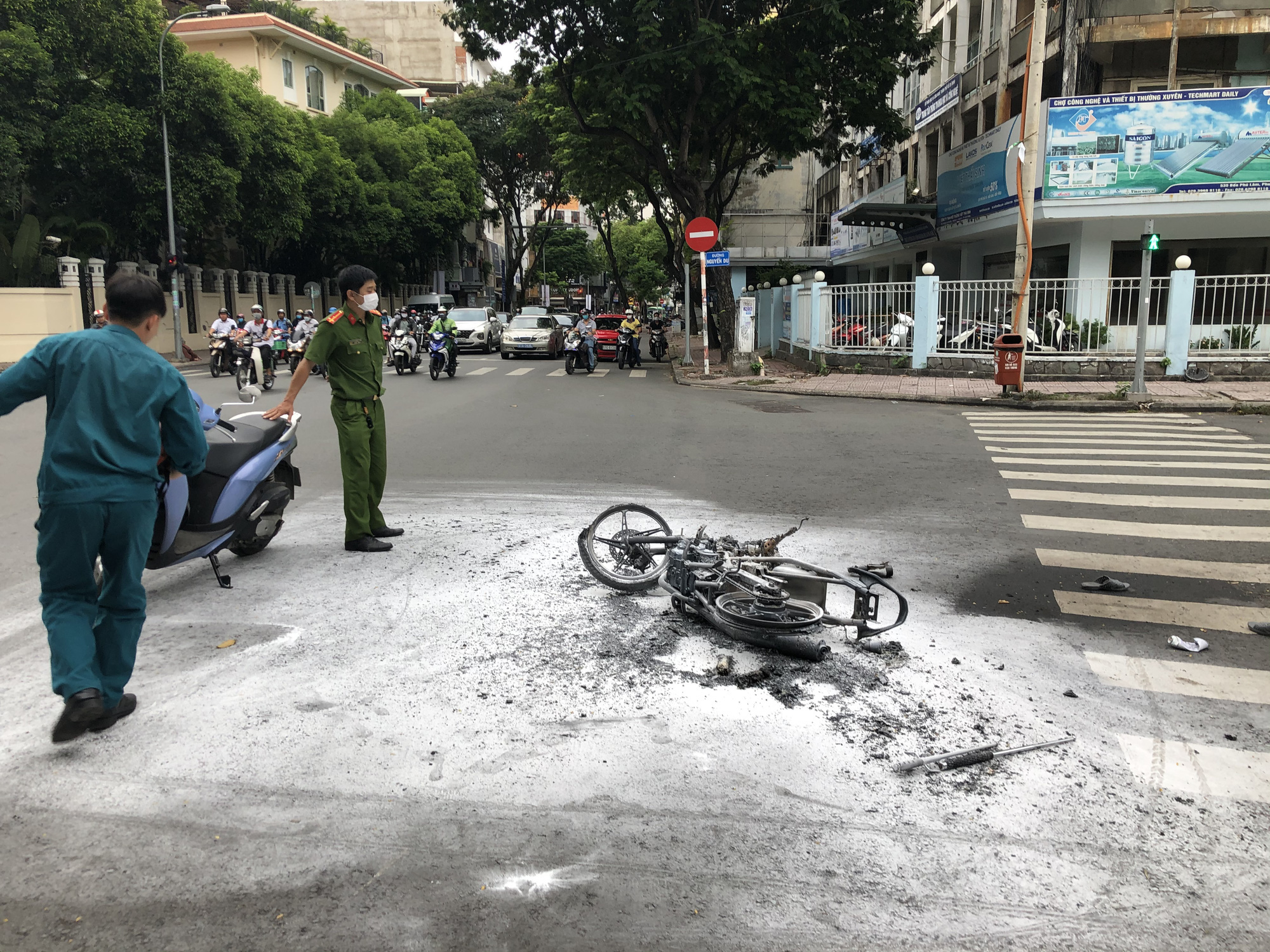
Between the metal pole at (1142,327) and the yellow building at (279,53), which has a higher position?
the yellow building at (279,53)

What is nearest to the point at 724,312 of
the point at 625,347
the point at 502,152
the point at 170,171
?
the point at 625,347

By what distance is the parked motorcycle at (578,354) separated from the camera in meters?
22.6

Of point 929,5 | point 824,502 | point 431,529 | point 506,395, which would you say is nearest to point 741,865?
point 431,529

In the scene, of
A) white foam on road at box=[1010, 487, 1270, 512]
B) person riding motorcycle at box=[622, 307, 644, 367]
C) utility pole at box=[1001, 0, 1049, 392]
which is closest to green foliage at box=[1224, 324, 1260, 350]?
utility pole at box=[1001, 0, 1049, 392]

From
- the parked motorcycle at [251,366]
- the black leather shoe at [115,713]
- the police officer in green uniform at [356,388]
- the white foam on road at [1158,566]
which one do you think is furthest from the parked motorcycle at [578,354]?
the black leather shoe at [115,713]

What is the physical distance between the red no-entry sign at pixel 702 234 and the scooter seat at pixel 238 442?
48.3 feet

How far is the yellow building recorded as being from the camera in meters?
40.3

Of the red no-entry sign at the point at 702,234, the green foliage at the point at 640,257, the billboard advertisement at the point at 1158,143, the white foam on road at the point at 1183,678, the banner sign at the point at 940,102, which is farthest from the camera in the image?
the green foliage at the point at 640,257

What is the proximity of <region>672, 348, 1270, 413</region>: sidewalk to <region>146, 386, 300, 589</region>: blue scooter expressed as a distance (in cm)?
1220

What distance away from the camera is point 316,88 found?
149 ft

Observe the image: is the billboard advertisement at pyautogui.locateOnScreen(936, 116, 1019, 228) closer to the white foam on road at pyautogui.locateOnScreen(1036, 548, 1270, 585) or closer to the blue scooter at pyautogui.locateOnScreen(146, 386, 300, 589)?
the white foam on road at pyautogui.locateOnScreen(1036, 548, 1270, 585)

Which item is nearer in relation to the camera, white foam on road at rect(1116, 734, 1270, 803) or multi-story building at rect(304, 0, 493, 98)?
white foam on road at rect(1116, 734, 1270, 803)

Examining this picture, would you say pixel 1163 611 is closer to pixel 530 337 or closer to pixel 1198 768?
pixel 1198 768

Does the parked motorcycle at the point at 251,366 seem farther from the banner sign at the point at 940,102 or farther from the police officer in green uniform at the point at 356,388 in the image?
the banner sign at the point at 940,102
